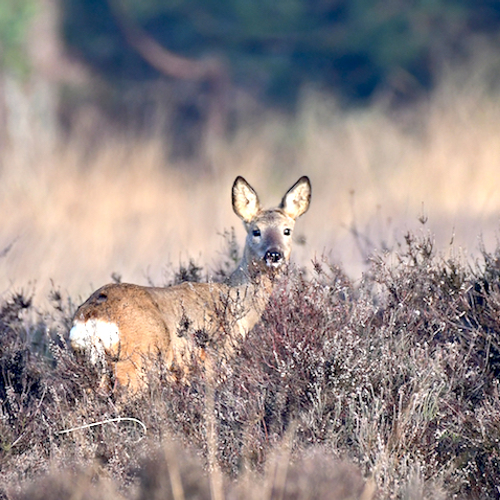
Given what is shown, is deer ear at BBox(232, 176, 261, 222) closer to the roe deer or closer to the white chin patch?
the roe deer

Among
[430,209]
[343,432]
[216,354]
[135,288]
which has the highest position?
[430,209]

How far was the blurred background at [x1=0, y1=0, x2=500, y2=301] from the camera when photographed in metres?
11.1

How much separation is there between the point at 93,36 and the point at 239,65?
3.70 meters

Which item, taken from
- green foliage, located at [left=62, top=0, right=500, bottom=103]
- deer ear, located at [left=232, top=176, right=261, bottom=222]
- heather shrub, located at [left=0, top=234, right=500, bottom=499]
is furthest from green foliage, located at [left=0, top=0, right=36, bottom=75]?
heather shrub, located at [left=0, top=234, right=500, bottom=499]

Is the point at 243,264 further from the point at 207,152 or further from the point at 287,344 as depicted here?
the point at 207,152

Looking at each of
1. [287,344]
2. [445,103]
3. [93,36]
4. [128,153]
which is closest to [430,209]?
[445,103]

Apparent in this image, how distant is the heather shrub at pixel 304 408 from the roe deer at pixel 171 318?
0.13 metres

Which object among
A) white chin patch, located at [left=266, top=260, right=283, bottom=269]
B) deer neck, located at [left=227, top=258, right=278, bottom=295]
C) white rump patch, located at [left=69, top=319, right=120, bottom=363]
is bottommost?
white rump patch, located at [left=69, top=319, right=120, bottom=363]

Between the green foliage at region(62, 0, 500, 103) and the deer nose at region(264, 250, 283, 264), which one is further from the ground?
the green foliage at region(62, 0, 500, 103)

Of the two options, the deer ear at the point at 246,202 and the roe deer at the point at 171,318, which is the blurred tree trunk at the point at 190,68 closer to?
the deer ear at the point at 246,202

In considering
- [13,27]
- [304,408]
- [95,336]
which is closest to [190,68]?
[13,27]

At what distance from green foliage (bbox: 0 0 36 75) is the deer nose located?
12.0 m

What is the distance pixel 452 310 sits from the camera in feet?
18.7

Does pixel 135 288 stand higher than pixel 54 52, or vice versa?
pixel 54 52
